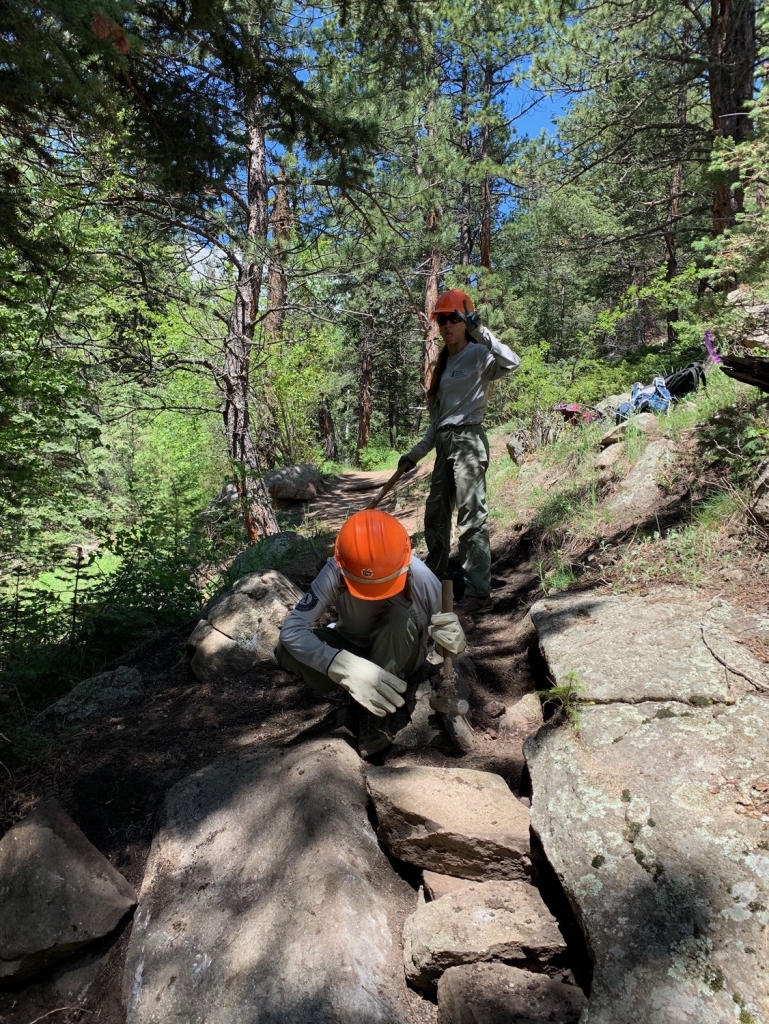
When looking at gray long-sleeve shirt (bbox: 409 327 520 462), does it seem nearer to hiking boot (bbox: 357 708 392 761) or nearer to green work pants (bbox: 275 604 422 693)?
green work pants (bbox: 275 604 422 693)

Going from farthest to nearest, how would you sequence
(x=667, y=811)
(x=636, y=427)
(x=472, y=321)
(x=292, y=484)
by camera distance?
(x=292, y=484)
(x=636, y=427)
(x=472, y=321)
(x=667, y=811)

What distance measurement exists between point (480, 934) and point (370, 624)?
58.1 inches

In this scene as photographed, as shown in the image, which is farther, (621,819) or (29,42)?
(29,42)

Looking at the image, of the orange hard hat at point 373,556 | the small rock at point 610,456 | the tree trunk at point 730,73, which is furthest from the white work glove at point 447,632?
the tree trunk at point 730,73

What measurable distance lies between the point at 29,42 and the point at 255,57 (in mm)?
1978

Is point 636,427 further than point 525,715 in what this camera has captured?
Yes

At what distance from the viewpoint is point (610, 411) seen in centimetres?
736

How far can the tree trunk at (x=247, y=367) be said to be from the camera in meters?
6.88

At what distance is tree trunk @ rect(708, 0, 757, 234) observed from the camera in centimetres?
713

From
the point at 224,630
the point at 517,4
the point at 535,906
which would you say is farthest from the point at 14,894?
the point at 517,4

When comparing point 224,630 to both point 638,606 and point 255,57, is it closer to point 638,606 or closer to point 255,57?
point 638,606

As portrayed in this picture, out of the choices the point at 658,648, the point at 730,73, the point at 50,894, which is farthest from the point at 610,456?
the point at 730,73

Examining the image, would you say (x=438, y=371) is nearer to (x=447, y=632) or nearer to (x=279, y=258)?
(x=447, y=632)

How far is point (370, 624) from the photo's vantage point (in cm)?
308
